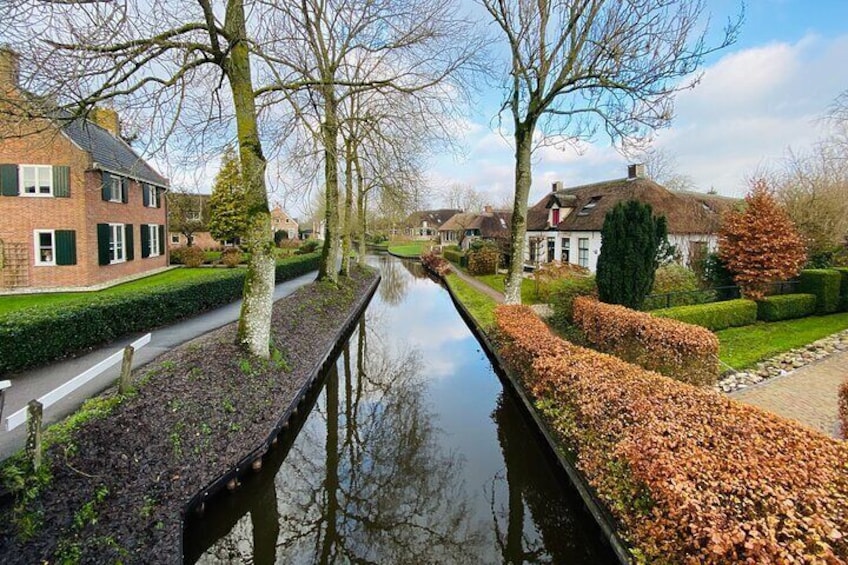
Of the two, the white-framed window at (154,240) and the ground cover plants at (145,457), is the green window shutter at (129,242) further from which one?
the ground cover plants at (145,457)

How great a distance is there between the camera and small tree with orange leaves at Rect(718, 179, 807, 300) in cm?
1353

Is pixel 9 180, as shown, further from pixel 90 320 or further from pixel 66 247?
pixel 90 320

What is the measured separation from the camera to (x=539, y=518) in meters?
5.32

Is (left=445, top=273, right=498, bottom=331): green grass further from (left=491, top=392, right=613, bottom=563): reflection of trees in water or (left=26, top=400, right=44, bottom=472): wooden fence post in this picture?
(left=26, top=400, right=44, bottom=472): wooden fence post

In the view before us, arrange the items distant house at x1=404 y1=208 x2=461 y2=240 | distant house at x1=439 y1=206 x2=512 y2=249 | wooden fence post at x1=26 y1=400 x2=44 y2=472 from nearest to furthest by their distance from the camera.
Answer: wooden fence post at x1=26 y1=400 x2=44 y2=472 → distant house at x1=439 y1=206 x2=512 y2=249 → distant house at x1=404 y1=208 x2=461 y2=240

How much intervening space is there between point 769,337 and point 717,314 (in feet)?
4.29

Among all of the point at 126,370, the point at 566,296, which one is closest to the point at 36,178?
the point at 126,370

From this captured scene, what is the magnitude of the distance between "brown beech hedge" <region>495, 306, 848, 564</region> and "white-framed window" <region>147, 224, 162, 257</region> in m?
25.4

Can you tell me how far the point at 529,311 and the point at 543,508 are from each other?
6.25 meters

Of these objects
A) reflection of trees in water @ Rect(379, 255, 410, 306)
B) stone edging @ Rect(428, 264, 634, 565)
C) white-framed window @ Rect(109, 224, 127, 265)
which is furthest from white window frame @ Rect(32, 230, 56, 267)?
stone edging @ Rect(428, 264, 634, 565)

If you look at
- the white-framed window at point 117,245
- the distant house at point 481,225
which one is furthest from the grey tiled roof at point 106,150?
the distant house at point 481,225

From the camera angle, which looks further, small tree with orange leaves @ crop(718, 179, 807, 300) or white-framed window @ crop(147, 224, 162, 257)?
white-framed window @ crop(147, 224, 162, 257)

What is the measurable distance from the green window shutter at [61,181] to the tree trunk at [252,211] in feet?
44.1

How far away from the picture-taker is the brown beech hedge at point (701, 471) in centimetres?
287
